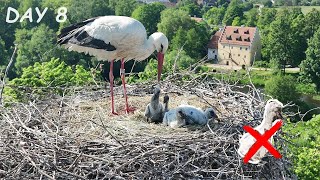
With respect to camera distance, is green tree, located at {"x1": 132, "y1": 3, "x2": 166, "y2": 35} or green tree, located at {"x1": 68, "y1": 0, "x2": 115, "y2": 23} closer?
green tree, located at {"x1": 68, "y1": 0, "x2": 115, "y2": 23}

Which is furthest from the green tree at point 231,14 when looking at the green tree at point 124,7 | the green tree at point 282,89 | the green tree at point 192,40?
the green tree at point 282,89

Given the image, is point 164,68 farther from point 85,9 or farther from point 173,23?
point 85,9

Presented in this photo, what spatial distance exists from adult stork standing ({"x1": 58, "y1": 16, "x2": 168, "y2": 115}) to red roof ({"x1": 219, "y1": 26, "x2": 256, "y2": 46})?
90.9ft

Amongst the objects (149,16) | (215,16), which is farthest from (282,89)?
(215,16)

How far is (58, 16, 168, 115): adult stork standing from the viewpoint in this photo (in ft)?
19.5

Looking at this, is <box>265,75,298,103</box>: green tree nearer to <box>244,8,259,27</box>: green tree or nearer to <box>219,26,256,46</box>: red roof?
<box>219,26,256,46</box>: red roof

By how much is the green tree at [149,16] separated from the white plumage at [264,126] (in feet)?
115

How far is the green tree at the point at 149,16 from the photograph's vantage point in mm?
39812

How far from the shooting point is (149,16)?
40.8 metres

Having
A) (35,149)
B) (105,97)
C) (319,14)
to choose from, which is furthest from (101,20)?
(319,14)

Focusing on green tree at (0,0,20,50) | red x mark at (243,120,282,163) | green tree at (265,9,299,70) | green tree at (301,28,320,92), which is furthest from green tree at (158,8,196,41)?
red x mark at (243,120,282,163)

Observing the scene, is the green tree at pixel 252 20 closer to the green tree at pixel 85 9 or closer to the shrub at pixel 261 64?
the green tree at pixel 85 9

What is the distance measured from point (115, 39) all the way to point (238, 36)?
29.4m

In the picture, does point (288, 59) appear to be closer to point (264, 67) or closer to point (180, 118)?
point (264, 67)
